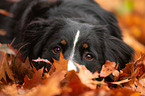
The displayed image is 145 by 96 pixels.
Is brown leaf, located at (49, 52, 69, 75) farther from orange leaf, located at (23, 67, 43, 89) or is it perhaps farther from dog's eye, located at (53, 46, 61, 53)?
dog's eye, located at (53, 46, 61, 53)

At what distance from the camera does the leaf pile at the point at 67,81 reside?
138 centimetres

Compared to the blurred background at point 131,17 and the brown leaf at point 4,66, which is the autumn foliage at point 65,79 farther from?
the blurred background at point 131,17

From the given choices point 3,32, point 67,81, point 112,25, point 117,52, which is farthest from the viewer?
point 3,32

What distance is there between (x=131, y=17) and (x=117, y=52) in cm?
511

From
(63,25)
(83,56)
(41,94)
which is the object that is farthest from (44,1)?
(41,94)

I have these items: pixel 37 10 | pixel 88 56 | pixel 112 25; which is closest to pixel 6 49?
pixel 88 56

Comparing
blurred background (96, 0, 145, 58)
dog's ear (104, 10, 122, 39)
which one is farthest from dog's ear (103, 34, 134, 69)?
blurred background (96, 0, 145, 58)

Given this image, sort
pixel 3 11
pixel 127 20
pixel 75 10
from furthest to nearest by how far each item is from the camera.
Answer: pixel 127 20, pixel 3 11, pixel 75 10

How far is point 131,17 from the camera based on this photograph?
7.29 m

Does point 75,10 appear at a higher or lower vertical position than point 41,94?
higher

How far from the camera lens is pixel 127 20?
279 inches

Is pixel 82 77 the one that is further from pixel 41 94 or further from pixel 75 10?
pixel 75 10

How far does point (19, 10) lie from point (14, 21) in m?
0.22

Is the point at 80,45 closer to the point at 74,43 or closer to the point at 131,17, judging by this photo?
the point at 74,43
